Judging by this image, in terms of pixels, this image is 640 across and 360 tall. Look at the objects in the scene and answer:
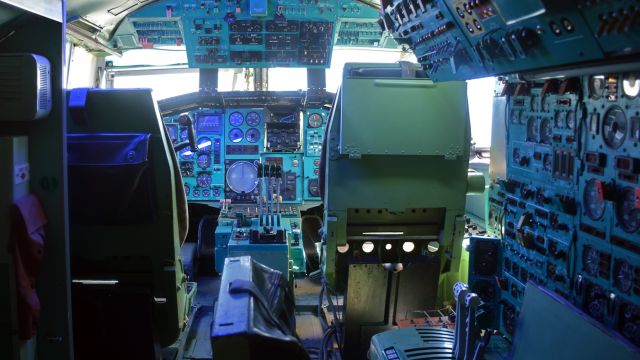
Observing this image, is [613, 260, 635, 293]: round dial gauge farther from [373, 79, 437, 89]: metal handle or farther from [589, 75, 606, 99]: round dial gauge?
[373, 79, 437, 89]: metal handle

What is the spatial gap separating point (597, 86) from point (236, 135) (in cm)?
486

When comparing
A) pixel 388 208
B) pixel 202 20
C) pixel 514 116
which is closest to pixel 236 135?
pixel 202 20

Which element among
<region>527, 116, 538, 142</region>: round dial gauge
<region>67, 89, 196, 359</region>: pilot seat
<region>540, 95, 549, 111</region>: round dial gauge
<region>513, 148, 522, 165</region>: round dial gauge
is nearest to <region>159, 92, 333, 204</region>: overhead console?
<region>67, 89, 196, 359</region>: pilot seat

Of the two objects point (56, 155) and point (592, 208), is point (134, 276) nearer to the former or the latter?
point (56, 155)

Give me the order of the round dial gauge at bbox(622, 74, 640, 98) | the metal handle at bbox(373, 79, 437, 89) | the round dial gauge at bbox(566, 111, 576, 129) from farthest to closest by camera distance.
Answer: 1. the metal handle at bbox(373, 79, 437, 89)
2. the round dial gauge at bbox(566, 111, 576, 129)
3. the round dial gauge at bbox(622, 74, 640, 98)

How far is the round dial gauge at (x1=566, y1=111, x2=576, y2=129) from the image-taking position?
248cm

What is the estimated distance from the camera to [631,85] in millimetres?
2062

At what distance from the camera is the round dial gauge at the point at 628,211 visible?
2.04 meters

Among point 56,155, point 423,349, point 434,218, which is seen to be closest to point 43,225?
point 56,155

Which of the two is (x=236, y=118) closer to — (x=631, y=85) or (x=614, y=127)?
(x=614, y=127)

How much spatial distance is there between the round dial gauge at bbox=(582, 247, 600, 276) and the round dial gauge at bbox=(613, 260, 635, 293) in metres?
0.14

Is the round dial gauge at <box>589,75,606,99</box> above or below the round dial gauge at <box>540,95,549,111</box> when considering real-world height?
above

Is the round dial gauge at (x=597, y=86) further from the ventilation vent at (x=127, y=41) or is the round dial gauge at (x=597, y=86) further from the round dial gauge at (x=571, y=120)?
the ventilation vent at (x=127, y=41)

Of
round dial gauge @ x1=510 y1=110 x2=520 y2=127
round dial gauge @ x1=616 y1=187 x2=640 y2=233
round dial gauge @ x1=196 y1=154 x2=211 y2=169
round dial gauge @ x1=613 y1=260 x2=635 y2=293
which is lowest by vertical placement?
round dial gauge @ x1=613 y1=260 x2=635 y2=293
